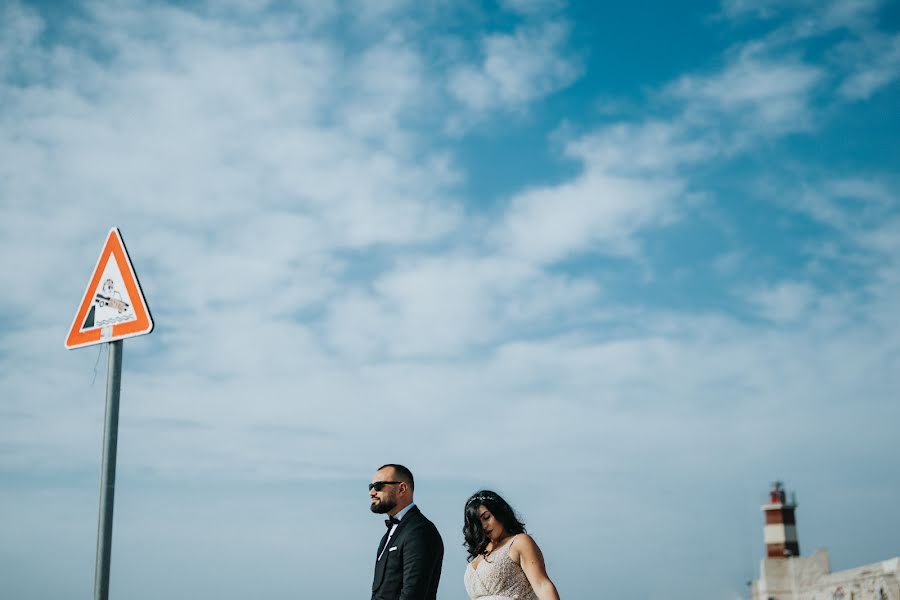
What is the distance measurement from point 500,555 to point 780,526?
50729 millimetres

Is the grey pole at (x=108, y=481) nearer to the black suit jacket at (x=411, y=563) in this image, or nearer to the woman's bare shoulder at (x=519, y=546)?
the black suit jacket at (x=411, y=563)

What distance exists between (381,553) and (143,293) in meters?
2.32

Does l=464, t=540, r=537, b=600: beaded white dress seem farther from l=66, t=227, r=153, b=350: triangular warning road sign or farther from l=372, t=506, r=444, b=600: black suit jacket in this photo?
l=66, t=227, r=153, b=350: triangular warning road sign

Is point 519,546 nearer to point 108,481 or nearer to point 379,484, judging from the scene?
point 379,484

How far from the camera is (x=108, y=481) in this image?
442cm

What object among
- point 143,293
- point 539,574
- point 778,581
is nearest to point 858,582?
point 778,581

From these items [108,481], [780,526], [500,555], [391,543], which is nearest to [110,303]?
[108,481]

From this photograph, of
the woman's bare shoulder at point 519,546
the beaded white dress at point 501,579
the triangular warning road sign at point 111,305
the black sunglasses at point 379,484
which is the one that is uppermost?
the triangular warning road sign at point 111,305

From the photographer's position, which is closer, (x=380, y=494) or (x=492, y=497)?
(x=380, y=494)

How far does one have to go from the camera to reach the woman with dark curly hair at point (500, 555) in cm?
588

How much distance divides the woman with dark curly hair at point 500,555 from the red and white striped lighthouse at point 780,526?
164ft

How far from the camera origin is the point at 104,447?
4484 mm

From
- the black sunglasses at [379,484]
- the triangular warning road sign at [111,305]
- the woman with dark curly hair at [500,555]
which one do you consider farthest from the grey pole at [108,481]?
the woman with dark curly hair at [500,555]

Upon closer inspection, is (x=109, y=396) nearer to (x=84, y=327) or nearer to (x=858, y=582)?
(x=84, y=327)
